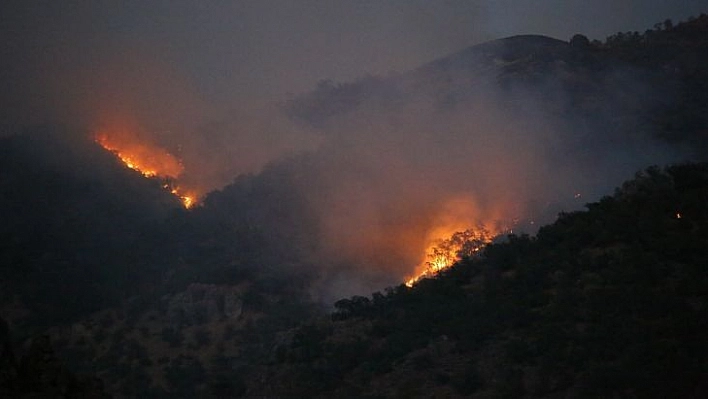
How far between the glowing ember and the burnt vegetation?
6.33 meters

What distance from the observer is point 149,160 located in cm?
9444

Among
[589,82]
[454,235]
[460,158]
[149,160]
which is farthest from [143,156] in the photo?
[589,82]

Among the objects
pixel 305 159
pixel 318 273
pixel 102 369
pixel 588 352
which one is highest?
pixel 305 159

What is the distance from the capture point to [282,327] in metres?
51.6

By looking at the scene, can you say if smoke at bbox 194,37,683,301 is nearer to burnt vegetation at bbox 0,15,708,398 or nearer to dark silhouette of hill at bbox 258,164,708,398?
burnt vegetation at bbox 0,15,708,398

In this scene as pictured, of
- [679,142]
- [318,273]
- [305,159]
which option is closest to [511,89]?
[679,142]

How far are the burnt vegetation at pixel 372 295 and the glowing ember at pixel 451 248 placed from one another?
633 centimetres

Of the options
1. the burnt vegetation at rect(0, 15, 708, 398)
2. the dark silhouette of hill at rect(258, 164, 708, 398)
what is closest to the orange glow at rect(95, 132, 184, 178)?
the burnt vegetation at rect(0, 15, 708, 398)

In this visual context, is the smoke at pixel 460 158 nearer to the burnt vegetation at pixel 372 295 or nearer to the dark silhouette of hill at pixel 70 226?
the burnt vegetation at pixel 372 295

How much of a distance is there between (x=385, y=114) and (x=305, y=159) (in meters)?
17.5

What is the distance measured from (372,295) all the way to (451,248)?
12243 millimetres

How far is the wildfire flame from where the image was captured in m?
87.4

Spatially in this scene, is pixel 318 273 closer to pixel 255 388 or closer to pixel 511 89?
pixel 255 388

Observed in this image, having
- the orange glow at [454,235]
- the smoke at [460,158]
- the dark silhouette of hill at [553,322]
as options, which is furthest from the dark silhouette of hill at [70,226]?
the dark silhouette of hill at [553,322]
